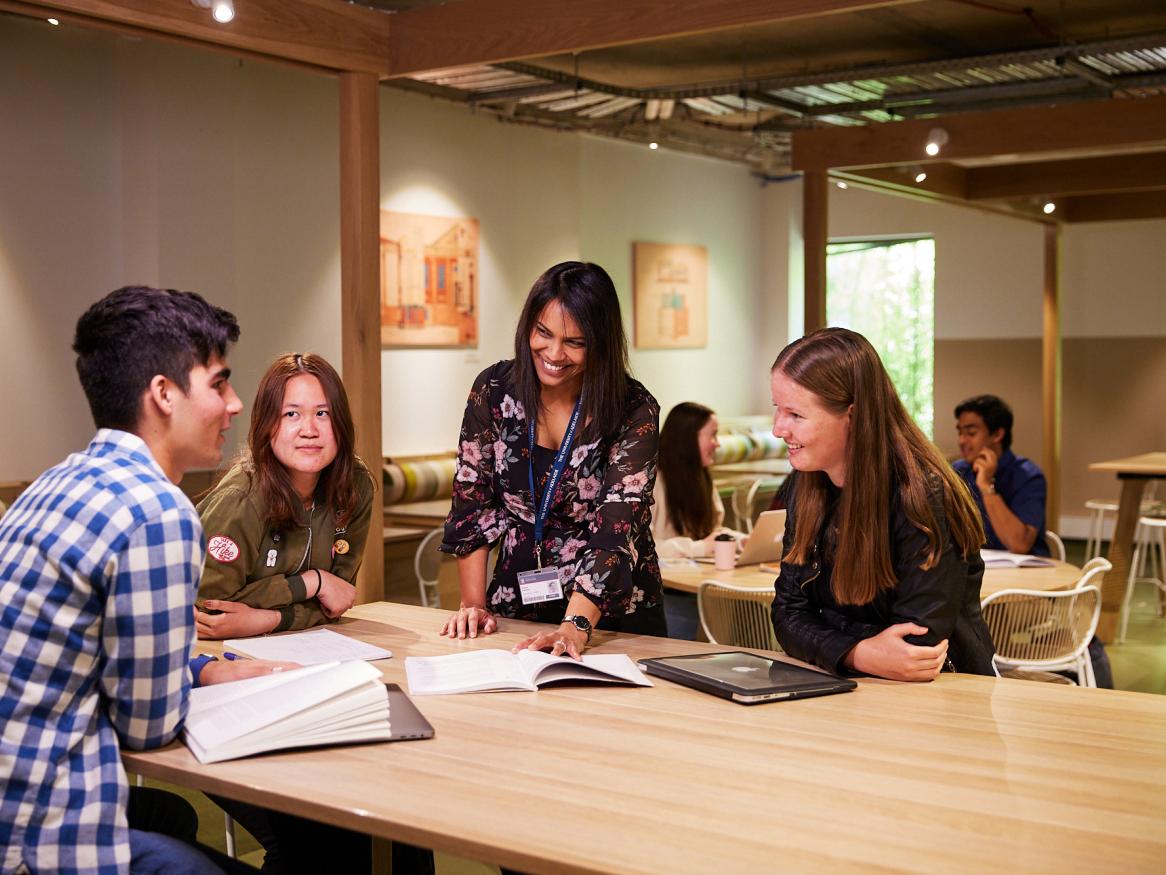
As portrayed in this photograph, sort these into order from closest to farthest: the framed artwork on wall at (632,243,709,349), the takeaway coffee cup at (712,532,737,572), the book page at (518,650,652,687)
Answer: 1. the book page at (518,650,652,687)
2. the takeaway coffee cup at (712,532,737,572)
3. the framed artwork on wall at (632,243,709,349)

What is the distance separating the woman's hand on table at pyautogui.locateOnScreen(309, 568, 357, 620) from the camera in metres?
3.08

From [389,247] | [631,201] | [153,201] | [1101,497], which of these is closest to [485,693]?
[153,201]

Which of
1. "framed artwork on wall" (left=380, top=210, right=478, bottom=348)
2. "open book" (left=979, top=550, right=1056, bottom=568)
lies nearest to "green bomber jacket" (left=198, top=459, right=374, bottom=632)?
"open book" (left=979, top=550, right=1056, bottom=568)

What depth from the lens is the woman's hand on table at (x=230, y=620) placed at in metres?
2.90

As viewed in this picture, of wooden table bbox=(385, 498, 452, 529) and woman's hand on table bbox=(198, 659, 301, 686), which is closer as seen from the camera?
woman's hand on table bbox=(198, 659, 301, 686)

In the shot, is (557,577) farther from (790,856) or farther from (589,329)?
(790,856)

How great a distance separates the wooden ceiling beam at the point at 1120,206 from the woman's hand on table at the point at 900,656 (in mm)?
8600

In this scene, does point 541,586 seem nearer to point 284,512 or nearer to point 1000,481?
point 284,512

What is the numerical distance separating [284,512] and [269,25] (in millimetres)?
2005

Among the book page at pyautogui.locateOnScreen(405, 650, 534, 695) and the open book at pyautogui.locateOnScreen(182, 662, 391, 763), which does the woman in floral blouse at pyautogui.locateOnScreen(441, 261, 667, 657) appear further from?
the open book at pyautogui.locateOnScreen(182, 662, 391, 763)

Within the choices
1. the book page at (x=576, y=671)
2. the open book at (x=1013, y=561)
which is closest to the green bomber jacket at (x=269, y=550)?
the book page at (x=576, y=671)

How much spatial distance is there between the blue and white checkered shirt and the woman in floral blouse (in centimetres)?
101

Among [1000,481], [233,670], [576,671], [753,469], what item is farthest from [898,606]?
[753,469]

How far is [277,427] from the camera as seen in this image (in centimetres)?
301
